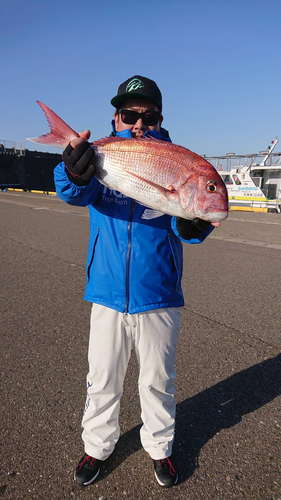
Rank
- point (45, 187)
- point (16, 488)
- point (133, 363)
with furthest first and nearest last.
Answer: point (45, 187)
point (133, 363)
point (16, 488)

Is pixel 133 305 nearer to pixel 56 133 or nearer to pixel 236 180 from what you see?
pixel 56 133

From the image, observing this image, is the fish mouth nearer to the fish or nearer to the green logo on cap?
the fish

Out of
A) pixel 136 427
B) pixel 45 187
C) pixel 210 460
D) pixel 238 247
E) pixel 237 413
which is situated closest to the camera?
pixel 210 460

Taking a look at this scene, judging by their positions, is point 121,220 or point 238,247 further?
point 238,247

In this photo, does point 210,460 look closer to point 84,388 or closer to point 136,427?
point 136,427

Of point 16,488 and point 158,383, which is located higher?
point 158,383

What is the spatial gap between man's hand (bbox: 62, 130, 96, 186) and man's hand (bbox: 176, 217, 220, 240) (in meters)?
0.57

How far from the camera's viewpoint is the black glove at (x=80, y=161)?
69.8 inches

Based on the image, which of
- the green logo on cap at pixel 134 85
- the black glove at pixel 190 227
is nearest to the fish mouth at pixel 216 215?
the black glove at pixel 190 227

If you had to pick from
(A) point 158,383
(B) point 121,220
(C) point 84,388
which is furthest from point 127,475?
(B) point 121,220

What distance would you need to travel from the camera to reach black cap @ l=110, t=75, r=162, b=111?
6.71ft

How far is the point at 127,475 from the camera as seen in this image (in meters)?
2.07

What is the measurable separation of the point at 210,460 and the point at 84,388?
116 centimetres

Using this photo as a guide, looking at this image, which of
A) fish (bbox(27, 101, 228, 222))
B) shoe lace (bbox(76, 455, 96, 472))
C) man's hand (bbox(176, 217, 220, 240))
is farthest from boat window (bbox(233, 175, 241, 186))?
shoe lace (bbox(76, 455, 96, 472))
